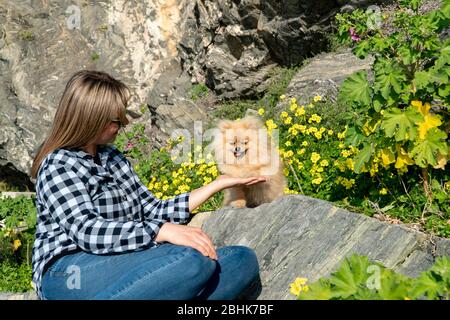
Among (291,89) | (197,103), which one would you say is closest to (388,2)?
(291,89)

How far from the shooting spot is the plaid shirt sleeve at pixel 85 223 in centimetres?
252

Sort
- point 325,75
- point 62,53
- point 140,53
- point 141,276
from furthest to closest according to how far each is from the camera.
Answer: point 62,53 < point 140,53 < point 325,75 < point 141,276

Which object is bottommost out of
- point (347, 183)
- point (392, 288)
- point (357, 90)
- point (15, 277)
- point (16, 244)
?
point (15, 277)

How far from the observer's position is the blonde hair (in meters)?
2.69

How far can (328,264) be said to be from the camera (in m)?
3.00

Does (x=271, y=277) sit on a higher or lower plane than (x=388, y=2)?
lower

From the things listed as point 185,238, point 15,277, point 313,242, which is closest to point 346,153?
point 313,242

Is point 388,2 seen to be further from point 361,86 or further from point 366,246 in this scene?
point 366,246

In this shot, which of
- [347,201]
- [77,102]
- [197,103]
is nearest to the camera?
[77,102]

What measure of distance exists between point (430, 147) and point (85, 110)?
192 cm

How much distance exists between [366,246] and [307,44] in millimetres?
4540

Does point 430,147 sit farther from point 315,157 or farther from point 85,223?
point 85,223

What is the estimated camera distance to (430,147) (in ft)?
10.4
